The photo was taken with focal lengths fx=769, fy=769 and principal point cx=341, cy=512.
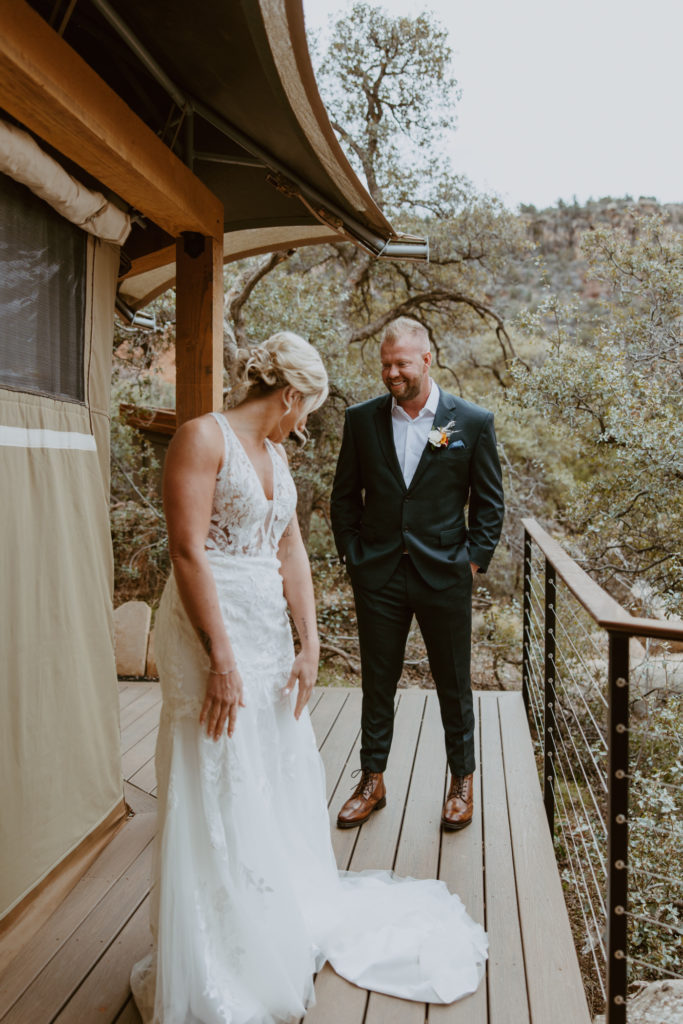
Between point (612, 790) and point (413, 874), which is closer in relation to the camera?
point (612, 790)

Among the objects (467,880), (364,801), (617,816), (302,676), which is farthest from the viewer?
(364,801)

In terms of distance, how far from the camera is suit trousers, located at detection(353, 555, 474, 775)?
2750 mm

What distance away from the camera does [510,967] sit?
2025 millimetres

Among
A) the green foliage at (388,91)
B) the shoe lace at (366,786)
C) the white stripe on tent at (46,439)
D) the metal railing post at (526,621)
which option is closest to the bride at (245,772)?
the white stripe on tent at (46,439)

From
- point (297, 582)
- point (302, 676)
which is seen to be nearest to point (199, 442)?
point (297, 582)

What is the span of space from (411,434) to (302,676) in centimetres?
111

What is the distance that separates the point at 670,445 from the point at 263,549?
4071 mm

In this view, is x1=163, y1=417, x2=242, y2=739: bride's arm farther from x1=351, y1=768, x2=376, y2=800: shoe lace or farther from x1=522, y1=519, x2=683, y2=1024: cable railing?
x1=351, y1=768, x2=376, y2=800: shoe lace

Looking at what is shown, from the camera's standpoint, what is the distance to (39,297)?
90.4 inches

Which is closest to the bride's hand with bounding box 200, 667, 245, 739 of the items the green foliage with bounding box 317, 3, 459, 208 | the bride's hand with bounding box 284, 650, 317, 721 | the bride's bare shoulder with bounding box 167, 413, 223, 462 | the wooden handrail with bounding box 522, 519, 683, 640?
the bride's hand with bounding box 284, 650, 317, 721

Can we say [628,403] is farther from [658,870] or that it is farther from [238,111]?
[238,111]

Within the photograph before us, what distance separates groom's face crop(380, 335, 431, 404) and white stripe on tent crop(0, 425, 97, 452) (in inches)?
40.6

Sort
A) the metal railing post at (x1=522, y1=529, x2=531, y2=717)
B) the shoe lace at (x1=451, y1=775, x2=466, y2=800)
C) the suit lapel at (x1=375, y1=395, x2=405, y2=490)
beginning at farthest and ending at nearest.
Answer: the metal railing post at (x1=522, y1=529, x2=531, y2=717) → the shoe lace at (x1=451, y1=775, x2=466, y2=800) → the suit lapel at (x1=375, y1=395, x2=405, y2=490)

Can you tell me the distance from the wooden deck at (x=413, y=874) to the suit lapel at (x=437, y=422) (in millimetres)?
1264
